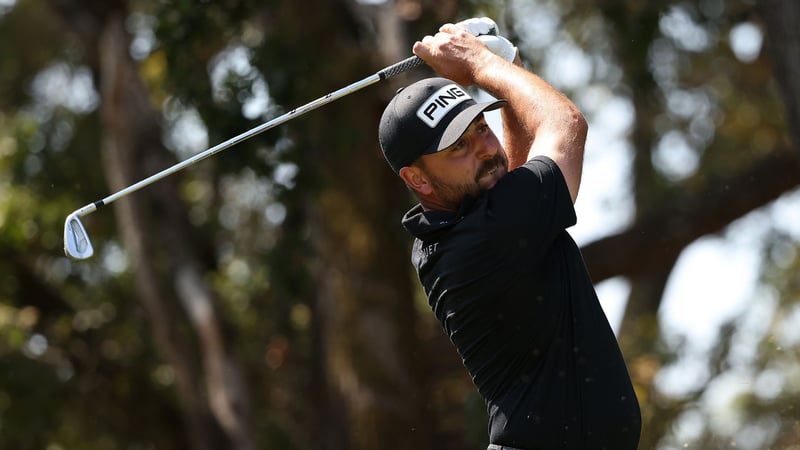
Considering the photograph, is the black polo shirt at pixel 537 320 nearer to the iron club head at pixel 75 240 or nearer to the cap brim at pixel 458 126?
the cap brim at pixel 458 126

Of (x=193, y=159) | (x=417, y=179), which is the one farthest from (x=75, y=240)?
(x=417, y=179)

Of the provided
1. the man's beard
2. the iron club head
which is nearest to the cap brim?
the man's beard

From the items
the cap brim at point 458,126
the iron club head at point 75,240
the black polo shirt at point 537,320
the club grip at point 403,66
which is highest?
the cap brim at point 458,126

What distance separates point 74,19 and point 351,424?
5055 mm

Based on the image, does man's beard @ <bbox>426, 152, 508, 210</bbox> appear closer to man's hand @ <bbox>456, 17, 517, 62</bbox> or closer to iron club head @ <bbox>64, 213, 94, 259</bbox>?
man's hand @ <bbox>456, 17, 517, 62</bbox>

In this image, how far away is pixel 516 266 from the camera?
3709 mm

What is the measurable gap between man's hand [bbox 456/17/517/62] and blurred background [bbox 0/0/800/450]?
4814 millimetres

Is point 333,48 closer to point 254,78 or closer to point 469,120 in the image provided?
point 254,78

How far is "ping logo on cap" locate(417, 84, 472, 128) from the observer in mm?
3834

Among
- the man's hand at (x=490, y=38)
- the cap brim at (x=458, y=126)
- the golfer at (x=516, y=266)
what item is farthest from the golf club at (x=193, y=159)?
the cap brim at (x=458, y=126)

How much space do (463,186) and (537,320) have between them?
1.46ft

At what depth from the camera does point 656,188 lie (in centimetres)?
1678

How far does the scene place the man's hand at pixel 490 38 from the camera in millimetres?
4316

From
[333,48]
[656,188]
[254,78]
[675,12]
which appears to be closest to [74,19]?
[333,48]
